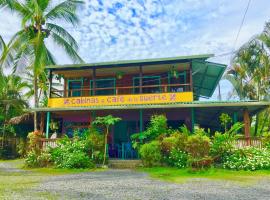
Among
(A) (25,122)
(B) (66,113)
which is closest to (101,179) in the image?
(B) (66,113)

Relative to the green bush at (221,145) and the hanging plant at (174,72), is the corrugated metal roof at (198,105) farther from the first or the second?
the hanging plant at (174,72)

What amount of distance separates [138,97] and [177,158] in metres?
4.79

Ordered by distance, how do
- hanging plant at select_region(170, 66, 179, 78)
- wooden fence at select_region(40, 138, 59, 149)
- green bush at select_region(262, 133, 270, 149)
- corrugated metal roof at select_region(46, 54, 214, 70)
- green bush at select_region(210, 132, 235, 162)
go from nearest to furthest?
green bush at select_region(210, 132, 235, 162), green bush at select_region(262, 133, 270, 149), wooden fence at select_region(40, 138, 59, 149), corrugated metal roof at select_region(46, 54, 214, 70), hanging plant at select_region(170, 66, 179, 78)

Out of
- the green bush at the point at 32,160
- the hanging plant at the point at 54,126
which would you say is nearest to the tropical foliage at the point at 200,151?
the green bush at the point at 32,160

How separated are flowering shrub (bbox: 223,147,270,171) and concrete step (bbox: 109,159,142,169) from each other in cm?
438

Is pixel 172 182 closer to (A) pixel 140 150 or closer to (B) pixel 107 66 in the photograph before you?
(A) pixel 140 150

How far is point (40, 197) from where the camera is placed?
298 inches

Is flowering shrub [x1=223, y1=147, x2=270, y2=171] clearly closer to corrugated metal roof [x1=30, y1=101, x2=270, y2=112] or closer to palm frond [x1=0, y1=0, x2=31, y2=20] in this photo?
corrugated metal roof [x1=30, y1=101, x2=270, y2=112]

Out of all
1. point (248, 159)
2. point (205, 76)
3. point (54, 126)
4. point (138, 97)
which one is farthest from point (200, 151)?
point (54, 126)

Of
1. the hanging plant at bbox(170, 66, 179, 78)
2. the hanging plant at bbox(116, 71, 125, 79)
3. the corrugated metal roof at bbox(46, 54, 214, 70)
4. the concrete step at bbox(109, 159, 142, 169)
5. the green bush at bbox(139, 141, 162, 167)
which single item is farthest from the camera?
the hanging plant at bbox(116, 71, 125, 79)

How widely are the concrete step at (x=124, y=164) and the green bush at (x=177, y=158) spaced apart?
1.67 metres

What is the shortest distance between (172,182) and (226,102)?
266 inches

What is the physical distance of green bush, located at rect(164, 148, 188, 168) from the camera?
45.0 ft

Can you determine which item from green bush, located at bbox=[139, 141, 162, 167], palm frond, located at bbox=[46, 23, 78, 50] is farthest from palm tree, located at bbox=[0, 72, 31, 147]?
green bush, located at bbox=[139, 141, 162, 167]
